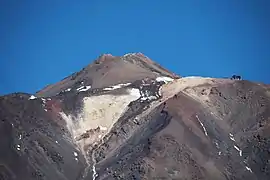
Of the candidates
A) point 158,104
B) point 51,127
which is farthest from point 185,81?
point 51,127

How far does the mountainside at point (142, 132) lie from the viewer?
106m

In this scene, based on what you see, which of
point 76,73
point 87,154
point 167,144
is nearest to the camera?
point 167,144

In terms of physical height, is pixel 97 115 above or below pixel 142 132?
above

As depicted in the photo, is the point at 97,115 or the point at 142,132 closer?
the point at 142,132

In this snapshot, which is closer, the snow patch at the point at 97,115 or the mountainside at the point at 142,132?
the mountainside at the point at 142,132

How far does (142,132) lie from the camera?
119 m

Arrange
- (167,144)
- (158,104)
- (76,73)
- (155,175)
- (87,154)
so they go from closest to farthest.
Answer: (155,175)
(167,144)
(87,154)
(158,104)
(76,73)

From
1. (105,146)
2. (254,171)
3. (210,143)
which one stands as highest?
(105,146)

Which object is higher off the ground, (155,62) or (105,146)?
(155,62)

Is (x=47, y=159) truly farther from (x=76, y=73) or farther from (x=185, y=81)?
(x=76, y=73)

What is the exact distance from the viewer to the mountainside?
106312mm

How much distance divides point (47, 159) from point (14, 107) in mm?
15449

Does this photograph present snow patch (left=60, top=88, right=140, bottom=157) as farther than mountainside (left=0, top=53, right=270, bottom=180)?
Yes

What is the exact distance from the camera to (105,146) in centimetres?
11969
